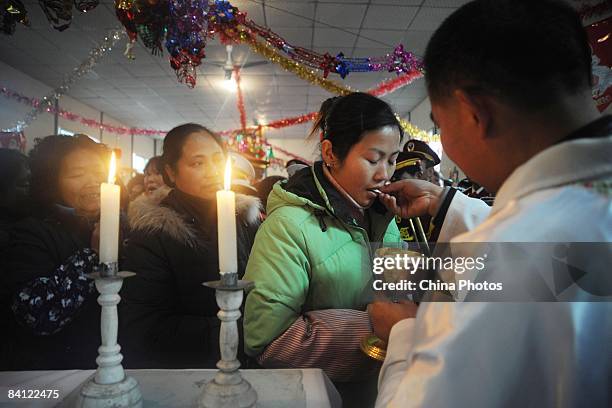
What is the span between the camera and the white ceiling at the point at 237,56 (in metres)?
3.98

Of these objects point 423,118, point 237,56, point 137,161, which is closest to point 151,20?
point 237,56

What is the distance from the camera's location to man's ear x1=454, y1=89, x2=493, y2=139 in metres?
0.58

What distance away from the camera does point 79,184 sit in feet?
4.56

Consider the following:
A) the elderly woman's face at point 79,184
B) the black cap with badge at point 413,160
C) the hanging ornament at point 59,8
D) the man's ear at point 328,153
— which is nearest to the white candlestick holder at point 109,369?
the man's ear at point 328,153

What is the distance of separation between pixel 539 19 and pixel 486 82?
0.37 ft

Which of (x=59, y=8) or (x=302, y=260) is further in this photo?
(x=59, y=8)

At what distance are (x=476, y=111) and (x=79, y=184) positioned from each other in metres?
1.40

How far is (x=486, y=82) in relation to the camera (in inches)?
22.4

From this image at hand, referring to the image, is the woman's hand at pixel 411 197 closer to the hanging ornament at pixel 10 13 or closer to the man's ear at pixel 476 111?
the man's ear at pixel 476 111

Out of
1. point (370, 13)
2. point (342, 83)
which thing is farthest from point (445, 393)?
point (342, 83)

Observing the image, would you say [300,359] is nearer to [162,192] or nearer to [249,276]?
[249,276]

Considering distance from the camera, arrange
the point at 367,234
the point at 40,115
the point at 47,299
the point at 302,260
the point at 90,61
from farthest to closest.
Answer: the point at 40,115 < the point at 90,61 < the point at 367,234 < the point at 47,299 < the point at 302,260

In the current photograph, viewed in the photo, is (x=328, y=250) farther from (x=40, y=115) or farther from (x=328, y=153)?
(x=40, y=115)

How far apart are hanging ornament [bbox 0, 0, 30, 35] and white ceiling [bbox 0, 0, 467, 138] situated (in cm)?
108
